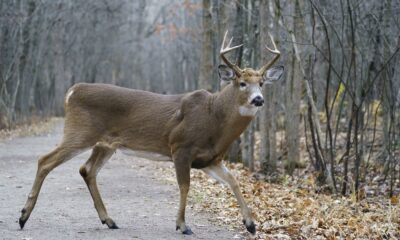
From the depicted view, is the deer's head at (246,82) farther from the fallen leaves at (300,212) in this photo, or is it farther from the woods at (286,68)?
the woods at (286,68)

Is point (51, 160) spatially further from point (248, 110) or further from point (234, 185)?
point (248, 110)

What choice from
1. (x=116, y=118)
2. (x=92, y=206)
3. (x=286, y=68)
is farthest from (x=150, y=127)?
(x=286, y=68)

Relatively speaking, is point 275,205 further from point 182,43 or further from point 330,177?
point 182,43

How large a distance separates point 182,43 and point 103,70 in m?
7.25

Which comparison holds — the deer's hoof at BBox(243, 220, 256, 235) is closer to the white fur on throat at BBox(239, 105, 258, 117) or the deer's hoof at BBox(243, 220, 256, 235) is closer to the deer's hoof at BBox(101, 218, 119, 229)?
the white fur on throat at BBox(239, 105, 258, 117)

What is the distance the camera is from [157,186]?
A: 13.2m

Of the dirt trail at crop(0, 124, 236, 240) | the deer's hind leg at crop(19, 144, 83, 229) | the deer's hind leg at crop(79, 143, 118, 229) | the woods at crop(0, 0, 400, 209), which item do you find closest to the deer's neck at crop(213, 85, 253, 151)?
the dirt trail at crop(0, 124, 236, 240)

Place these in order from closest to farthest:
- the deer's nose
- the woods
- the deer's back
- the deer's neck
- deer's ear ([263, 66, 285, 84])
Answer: the deer's nose < the deer's neck < the deer's back < deer's ear ([263, 66, 285, 84]) < the woods

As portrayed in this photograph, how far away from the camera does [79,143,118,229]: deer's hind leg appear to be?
8.59m

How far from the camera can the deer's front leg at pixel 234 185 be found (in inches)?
319

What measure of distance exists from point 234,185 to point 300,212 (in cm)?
157

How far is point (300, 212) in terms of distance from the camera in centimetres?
955

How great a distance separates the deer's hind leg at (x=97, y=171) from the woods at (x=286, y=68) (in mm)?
4263

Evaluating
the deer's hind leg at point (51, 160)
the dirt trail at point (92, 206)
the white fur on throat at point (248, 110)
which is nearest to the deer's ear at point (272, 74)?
the white fur on throat at point (248, 110)
